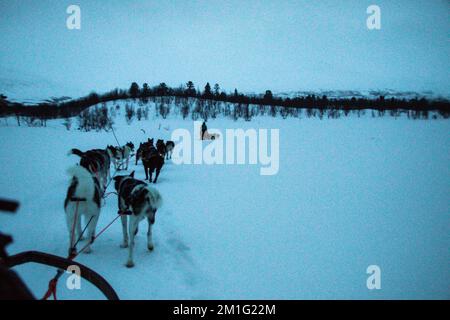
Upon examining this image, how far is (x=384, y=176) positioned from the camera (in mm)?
7293

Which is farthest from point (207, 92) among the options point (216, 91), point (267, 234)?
point (267, 234)

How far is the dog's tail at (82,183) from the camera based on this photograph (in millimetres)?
2664

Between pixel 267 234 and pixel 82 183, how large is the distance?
281 centimetres

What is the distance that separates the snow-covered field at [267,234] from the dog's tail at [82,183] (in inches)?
37.3

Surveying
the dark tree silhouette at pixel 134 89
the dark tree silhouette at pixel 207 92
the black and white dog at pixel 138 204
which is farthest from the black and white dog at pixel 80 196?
the dark tree silhouette at pixel 134 89

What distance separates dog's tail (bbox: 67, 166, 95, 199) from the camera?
266 cm

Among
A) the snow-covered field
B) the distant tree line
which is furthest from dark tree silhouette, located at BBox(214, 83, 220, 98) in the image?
the snow-covered field

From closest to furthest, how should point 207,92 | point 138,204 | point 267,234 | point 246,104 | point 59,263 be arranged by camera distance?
point 59,263 < point 138,204 < point 267,234 < point 246,104 < point 207,92

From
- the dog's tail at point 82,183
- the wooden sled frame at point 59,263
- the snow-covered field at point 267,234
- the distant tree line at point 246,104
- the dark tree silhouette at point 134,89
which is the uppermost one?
the dark tree silhouette at point 134,89

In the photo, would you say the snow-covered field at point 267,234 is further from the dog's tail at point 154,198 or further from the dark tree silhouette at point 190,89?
the dark tree silhouette at point 190,89

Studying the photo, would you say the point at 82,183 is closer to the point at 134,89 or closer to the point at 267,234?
the point at 267,234

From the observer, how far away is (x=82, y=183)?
8.75 feet

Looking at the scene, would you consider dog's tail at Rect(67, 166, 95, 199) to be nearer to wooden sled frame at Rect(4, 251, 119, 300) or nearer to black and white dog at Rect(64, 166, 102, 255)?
black and white dog at Rect(64, 166, 102, 255)
